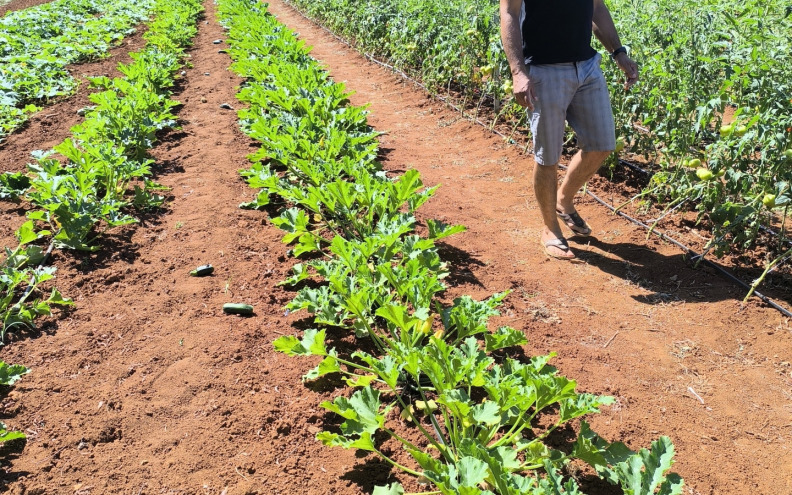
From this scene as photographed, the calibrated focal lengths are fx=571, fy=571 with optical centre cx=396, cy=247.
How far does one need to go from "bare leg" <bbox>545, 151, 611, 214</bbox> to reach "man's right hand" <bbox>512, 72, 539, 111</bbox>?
2.00 ft

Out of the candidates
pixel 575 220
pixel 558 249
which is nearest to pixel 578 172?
pixel 575 220

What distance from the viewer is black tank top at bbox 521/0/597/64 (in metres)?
3.43

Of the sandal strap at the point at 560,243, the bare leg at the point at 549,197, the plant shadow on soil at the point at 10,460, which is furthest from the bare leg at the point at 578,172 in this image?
the plant shadow on soil at the point at 10,460

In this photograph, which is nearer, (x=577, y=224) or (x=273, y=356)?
(x=273, y=356)

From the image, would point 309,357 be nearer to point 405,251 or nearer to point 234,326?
point 234,326

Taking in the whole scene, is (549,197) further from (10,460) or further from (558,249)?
(10,460)

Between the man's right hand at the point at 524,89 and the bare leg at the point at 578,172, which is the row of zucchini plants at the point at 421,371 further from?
the bare leg at the point at 578,172

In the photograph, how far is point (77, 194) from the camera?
159 inches

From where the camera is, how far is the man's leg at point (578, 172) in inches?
150

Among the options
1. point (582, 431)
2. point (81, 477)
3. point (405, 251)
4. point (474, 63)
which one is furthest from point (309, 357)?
point (474, 63)

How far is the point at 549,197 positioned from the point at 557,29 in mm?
1064

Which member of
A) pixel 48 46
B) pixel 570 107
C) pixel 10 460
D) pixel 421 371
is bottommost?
pixel 48 46

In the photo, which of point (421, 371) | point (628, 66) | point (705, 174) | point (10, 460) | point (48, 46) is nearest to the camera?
point (10, 460)

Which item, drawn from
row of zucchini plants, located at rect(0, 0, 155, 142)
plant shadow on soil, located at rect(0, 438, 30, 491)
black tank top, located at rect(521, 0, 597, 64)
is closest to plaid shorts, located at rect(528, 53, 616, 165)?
black tank top, located at rect(521, 0, 597, 64)
